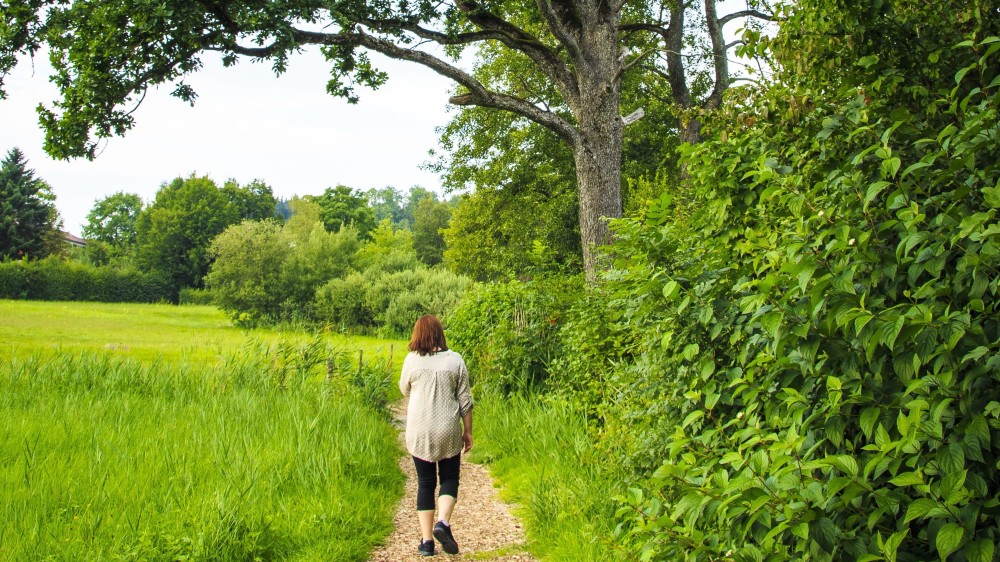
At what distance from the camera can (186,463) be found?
5965mm

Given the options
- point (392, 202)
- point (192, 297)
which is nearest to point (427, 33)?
point (192, 297)

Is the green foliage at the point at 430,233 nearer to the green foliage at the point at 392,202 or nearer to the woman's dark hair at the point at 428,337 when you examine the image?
the woman's dark hair at the point at 428,337

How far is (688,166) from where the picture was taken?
171 inches

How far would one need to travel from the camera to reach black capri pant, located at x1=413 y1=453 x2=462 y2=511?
537cm

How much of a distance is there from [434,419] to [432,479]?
491mm

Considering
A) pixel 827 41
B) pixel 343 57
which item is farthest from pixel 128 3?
pixel 827 41

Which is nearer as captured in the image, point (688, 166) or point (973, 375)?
point (973, 375)

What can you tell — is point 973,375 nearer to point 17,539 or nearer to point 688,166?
point 688,166

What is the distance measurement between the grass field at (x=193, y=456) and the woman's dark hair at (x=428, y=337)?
1474 mm

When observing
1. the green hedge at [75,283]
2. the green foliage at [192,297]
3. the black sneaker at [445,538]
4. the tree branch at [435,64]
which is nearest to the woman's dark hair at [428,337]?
the black sneaker at [445,538]

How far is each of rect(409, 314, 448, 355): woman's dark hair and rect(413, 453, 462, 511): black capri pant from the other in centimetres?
86

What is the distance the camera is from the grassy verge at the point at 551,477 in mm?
4996

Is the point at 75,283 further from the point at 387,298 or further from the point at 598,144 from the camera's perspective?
the point at 598,144

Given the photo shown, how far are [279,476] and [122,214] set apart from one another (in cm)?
7088
